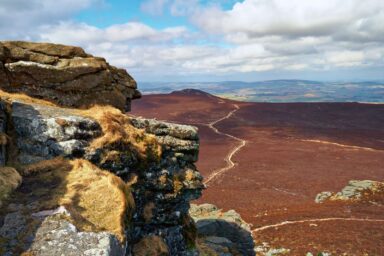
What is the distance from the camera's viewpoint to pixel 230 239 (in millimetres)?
20141

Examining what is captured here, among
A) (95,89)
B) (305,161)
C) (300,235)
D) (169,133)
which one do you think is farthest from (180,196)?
(305,161)

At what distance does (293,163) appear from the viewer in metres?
50.4

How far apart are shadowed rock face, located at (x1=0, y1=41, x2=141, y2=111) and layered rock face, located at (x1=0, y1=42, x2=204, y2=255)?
4 centimetres

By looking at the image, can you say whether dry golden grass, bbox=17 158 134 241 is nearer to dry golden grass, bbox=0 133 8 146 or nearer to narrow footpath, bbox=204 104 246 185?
dry golden grass, bbox=0 133 8 146

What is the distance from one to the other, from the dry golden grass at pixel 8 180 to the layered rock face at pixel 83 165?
2 cm

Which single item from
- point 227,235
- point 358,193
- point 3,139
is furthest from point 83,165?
point 358,193

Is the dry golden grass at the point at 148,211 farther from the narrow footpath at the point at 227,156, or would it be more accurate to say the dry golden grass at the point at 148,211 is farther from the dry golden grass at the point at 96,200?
the narrow footpath at the point at 227,156

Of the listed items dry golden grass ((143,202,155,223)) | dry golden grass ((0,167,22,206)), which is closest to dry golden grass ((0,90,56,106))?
dry golden grass ((0,167,22,206))

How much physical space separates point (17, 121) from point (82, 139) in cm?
196

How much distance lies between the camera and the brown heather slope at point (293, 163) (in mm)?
25692

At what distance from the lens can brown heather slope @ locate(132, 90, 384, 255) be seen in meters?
25.7

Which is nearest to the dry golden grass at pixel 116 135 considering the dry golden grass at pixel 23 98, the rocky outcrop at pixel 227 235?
the dry golden grass at pixel 23 98

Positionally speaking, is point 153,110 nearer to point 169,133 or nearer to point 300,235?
point 300,235

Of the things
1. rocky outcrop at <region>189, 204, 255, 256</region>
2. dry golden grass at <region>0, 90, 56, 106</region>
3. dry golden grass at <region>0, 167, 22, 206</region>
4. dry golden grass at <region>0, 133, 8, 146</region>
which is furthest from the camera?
rocky outcrop at <region>189, 204, 255, 256</region>
